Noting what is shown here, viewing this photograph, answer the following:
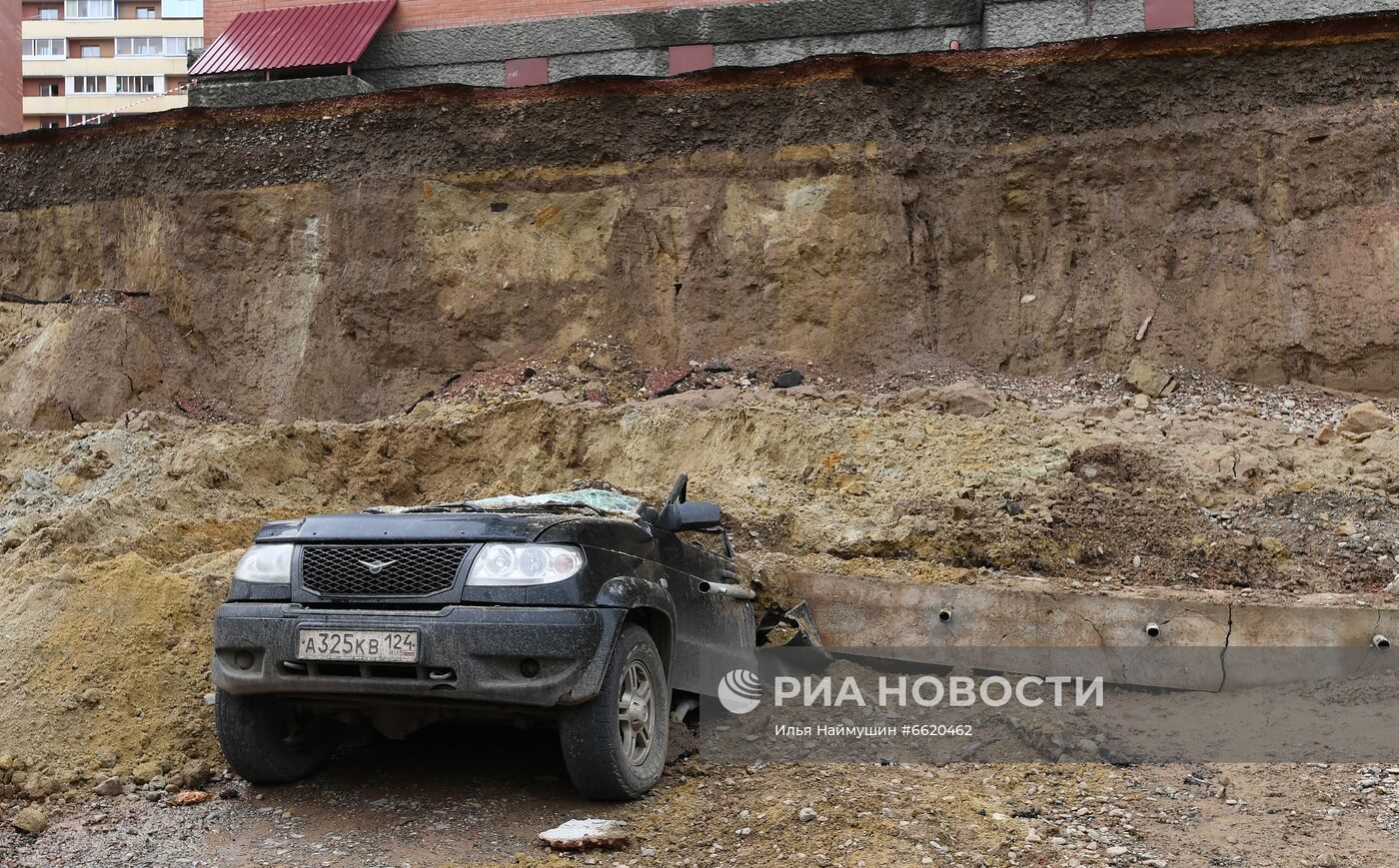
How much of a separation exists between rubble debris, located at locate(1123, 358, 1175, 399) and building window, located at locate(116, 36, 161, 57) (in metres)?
65.3

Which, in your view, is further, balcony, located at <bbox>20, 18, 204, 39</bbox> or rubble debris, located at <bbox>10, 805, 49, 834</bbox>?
balcony, located at <bbox>20, 18, 204, 39</bbox>

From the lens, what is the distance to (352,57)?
18641 mm

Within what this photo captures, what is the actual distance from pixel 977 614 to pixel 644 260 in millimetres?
8503

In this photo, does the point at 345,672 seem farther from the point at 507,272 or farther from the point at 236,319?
the point at 236,319

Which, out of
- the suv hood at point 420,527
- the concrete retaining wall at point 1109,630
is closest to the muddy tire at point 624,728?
the suv hood at point 420,527

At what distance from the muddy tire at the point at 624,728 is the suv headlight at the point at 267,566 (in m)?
1.40

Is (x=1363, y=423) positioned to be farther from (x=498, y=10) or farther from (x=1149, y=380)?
(x=498, y=10)

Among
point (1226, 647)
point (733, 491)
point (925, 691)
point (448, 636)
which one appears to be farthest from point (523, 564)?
point (733, 491)

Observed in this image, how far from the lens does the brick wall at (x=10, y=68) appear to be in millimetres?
34625

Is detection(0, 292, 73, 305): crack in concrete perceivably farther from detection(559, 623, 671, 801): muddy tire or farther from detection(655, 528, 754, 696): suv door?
detection(559, 623, 671, 801): muddy tire

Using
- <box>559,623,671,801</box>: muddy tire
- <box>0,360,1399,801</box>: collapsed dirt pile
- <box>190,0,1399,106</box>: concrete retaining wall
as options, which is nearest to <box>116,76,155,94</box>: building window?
<box>190,0,1399,106</box>: concrete retaining wall

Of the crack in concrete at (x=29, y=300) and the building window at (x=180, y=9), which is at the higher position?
the building window at (x=180, y=9)

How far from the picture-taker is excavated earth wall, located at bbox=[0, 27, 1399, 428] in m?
13.9

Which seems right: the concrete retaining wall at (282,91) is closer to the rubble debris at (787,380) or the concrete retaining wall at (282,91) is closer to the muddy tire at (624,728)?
the rubble debris at (787,380)
